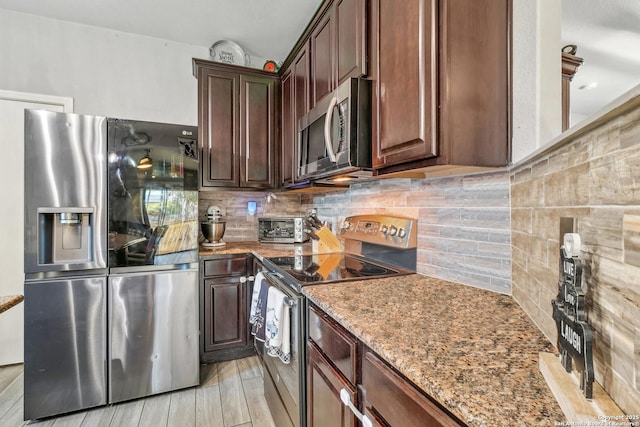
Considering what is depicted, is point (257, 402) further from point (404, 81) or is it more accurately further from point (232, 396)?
point (404, 81)

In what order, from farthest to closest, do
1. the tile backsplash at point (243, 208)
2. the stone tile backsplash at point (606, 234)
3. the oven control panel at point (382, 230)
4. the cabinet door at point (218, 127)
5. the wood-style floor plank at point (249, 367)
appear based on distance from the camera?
the tile backsplash at point (243, 208) → the cabinet door at point (218, 127) → the wood-style floor plank at point (249, 367) → the oven control panel at point (382, 230) → the stone tile backsplash at point (606, 234)

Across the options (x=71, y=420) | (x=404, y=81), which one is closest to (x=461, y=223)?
(x=404, y=81)

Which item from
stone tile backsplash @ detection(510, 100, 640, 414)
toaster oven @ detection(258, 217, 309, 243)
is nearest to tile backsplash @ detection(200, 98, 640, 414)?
stone tile backsplash @ detection(510, 100, 640, 414)

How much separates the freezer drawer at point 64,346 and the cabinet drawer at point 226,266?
66 cm

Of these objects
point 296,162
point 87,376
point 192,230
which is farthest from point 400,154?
point 87,376

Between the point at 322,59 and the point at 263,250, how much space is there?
1.44 metres

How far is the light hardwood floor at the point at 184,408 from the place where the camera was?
172 centimetres

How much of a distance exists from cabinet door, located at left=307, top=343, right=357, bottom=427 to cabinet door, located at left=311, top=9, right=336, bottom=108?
→ 139cm

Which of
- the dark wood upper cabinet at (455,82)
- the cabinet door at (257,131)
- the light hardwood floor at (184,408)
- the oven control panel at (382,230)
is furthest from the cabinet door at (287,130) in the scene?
the light hardwood floor at (184,408)

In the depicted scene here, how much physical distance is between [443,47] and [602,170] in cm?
68

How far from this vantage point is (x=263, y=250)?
2373mm

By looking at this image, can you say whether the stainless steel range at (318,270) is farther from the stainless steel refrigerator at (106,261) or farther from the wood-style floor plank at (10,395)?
the wood-style floor plank at (10,395)

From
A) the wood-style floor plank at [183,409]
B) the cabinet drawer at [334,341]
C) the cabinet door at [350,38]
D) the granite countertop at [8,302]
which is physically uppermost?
the cabinet door at [350,38]

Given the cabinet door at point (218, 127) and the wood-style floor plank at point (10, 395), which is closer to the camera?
the wood-style floor plank at point (10, 395)
